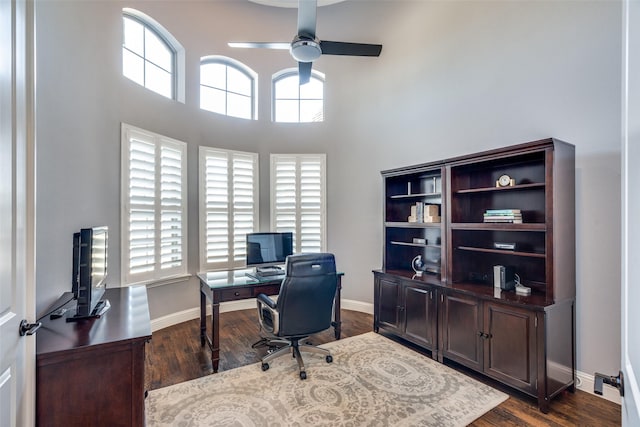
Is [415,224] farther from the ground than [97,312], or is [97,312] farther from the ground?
[415,224]

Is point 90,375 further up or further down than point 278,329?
further up

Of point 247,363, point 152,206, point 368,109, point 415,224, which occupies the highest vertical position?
point 368,109

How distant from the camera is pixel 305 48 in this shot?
295 centimetres

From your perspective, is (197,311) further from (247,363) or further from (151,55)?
(151,55)

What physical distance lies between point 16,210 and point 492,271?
362cm

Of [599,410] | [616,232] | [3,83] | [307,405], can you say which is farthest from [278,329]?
[616,232]

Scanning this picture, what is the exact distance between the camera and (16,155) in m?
1.19

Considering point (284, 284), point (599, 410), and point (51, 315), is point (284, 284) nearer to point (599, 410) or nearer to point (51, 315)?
point (51, 315)

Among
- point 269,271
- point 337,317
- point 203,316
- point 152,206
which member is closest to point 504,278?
point 337,317

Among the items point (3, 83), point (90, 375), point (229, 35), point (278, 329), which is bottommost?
point (278, 329)

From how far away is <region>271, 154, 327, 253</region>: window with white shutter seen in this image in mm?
4824

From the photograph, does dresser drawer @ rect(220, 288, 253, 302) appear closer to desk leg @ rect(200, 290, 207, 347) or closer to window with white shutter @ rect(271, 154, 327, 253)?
desk leg @ rect(200, 290, 207, 347)

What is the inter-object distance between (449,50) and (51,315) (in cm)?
450

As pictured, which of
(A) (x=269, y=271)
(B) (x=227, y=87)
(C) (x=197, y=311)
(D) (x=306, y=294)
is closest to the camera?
(D) (x=306, y=294)
